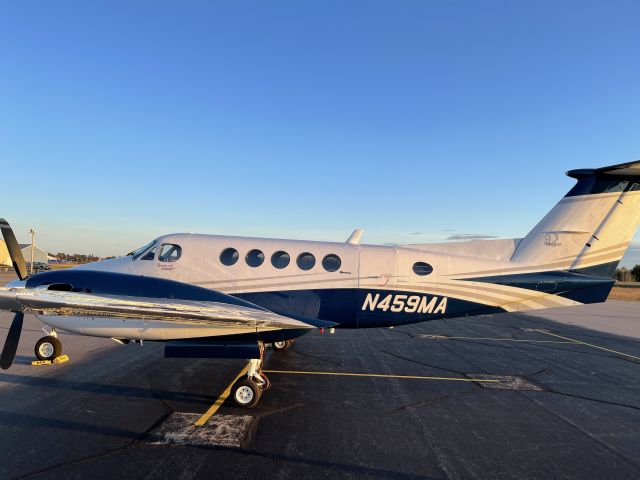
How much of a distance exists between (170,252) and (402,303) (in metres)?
5.60

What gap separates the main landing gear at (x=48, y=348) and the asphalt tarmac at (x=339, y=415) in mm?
362

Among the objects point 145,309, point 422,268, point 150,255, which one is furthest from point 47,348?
point 422,268

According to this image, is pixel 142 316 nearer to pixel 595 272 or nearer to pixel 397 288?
pixel 397 288

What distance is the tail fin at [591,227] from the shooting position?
903cm

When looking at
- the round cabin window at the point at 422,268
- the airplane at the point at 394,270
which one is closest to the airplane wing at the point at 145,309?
the airplane at the point at 394,270

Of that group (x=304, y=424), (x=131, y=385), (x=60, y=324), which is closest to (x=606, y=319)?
(x=304, y=424)

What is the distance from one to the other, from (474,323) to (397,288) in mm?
12169

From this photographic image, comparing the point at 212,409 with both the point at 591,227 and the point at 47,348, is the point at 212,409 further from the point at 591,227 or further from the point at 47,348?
the point at 591,227

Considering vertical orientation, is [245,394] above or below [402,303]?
below

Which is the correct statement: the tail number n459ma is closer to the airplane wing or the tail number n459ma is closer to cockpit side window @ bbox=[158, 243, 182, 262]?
the airplane wing

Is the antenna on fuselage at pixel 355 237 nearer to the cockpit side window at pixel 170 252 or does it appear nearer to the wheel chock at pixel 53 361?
the cockpit side window at pixel 170 252

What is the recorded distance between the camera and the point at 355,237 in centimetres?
976

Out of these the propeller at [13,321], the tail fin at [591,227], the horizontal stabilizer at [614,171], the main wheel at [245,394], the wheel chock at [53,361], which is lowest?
the wheel chock at [53,361]

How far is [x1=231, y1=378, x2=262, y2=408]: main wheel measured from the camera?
6793 millimetres
